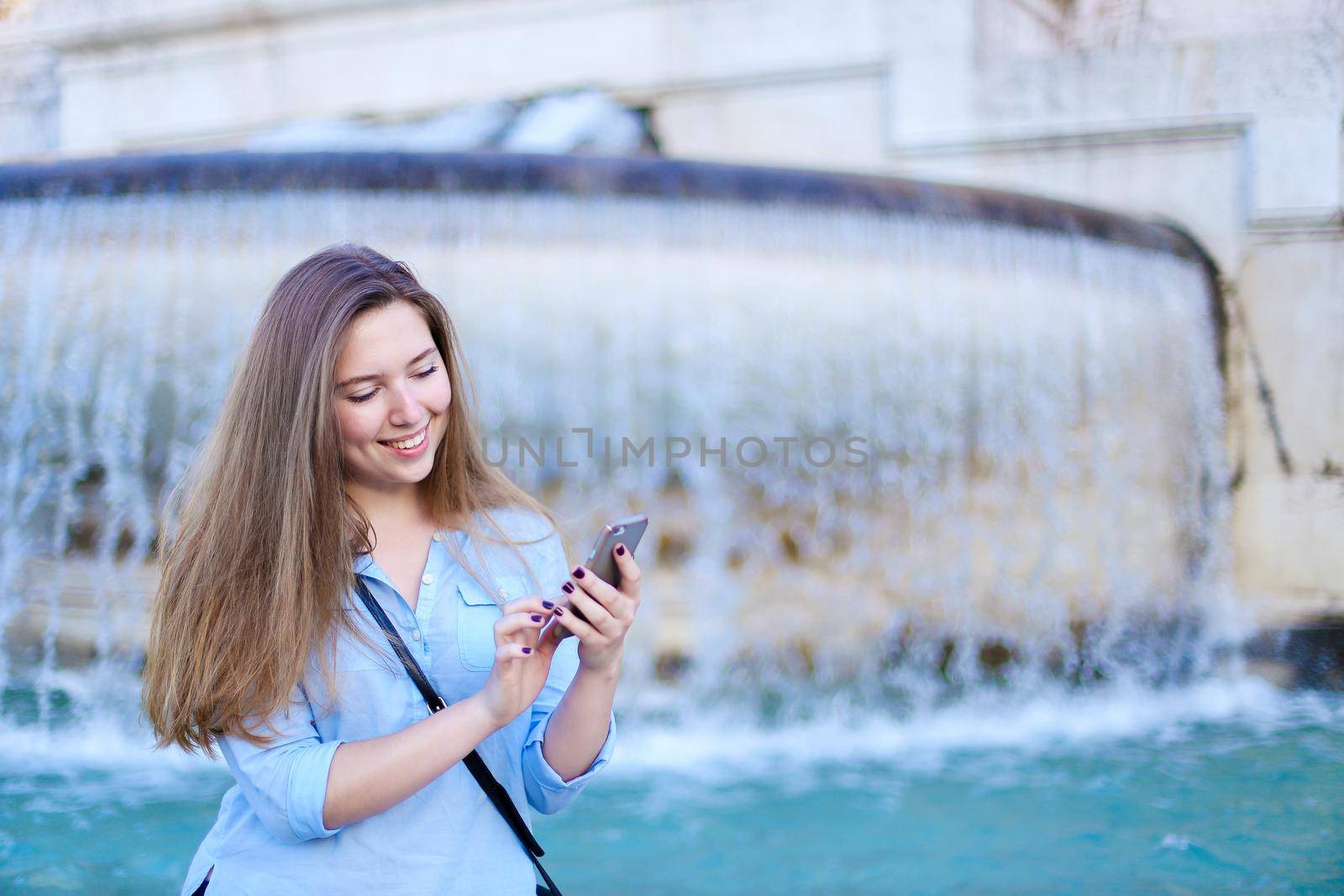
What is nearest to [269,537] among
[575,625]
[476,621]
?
[476,621]

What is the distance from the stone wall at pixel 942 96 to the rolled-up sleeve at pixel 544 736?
5.21 metres

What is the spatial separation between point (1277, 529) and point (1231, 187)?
6.19 feet

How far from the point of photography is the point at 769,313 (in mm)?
4566

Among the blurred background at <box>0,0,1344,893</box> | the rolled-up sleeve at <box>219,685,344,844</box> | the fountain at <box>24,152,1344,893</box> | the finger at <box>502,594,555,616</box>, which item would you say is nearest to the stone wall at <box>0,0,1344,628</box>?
the blurred background at <box>0,0,1344,893</box>

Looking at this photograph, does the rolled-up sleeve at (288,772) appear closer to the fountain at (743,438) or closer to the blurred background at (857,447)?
the blurred background at (857,447)

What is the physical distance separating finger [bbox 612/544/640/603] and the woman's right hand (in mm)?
84

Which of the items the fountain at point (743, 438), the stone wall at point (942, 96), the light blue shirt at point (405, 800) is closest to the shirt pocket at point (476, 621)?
the light blue shirt at point (405, 800)

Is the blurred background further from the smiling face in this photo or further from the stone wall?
the smiling face

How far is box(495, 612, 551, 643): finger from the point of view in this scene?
1106mm

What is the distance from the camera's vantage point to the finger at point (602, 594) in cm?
111

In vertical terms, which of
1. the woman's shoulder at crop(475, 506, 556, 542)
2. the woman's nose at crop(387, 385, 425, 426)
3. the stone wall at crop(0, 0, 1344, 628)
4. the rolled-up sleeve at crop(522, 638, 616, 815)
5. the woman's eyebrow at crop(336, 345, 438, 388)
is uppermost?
the stone wall at crop(0, 0, 1344, 628)

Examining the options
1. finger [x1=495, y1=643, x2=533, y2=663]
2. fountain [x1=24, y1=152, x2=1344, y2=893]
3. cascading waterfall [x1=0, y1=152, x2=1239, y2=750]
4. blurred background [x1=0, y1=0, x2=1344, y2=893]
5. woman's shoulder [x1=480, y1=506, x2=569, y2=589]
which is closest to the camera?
finger [x1=495, y1=643, x2=533, y2=663]

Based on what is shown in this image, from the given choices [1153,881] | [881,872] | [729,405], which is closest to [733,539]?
[729,405]

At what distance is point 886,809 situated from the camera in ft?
11.5
